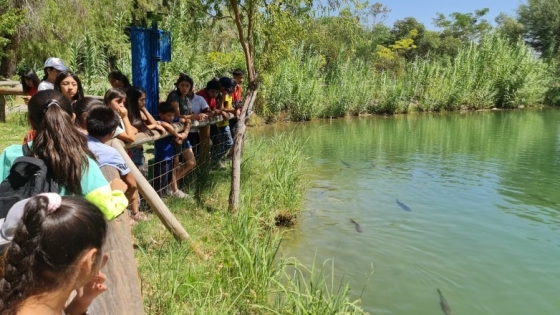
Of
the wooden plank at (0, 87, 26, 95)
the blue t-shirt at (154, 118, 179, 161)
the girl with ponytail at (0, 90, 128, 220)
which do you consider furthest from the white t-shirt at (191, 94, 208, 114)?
the girl with ponytail at (0, 90, 128, 220)

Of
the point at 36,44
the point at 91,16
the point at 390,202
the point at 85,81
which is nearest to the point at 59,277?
the point at 390,202

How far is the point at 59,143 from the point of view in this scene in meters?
2.18

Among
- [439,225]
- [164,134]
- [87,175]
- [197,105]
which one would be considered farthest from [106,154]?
[439,225]

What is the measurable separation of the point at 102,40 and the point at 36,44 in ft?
11.8

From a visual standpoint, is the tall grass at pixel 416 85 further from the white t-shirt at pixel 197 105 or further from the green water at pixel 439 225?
the white t-shirt at pixel 197 105

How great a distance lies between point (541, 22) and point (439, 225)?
37501 mm

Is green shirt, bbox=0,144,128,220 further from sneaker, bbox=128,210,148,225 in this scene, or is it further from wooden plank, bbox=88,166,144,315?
sneaker, bbox=128,210,148,225

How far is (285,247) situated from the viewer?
5.46 m

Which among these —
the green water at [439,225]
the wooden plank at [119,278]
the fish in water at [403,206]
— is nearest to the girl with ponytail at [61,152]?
the wooden plank at [119,278]

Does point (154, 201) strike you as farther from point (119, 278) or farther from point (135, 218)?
point (119, 278)

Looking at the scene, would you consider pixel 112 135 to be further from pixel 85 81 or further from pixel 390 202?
pixel 85 81

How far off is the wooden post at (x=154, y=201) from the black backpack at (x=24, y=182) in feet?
3.58

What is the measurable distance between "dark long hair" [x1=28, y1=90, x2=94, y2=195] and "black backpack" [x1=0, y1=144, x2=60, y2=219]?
0.05m

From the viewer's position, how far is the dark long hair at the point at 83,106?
3084 mm
